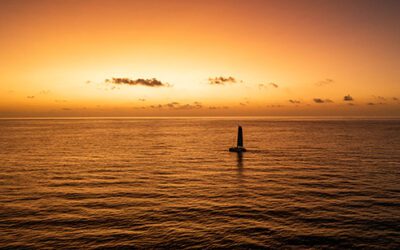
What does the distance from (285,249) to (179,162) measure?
31166 mm

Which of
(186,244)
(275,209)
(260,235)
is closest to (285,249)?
(260,235)

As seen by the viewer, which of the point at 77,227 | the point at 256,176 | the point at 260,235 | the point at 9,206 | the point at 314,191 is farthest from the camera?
the point at 256,176

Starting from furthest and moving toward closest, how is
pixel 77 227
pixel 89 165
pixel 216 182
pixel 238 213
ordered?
pixel 89 165 < pixel 216 182 < pixel 238 213 < pixel 77 227

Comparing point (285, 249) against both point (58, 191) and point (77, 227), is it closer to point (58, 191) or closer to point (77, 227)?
point (77, 227)

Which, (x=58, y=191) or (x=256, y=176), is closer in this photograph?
(x=58, y=191)

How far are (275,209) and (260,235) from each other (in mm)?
5102

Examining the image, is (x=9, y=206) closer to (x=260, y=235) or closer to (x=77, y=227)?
(x=77, y=227)

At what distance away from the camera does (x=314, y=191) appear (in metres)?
27.2

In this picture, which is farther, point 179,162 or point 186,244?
point 179,162

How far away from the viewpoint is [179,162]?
46125mm

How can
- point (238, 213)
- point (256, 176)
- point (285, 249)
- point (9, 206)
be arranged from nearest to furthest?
1. point (285, 249)
2. point (238, 213)
3. point (9, 206)
4. point (256, 176)

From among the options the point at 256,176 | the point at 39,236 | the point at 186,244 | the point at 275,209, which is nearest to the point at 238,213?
the point at 275,209

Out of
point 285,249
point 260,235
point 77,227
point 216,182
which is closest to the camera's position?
point 285,249

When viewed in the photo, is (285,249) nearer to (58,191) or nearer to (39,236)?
(39,236)
